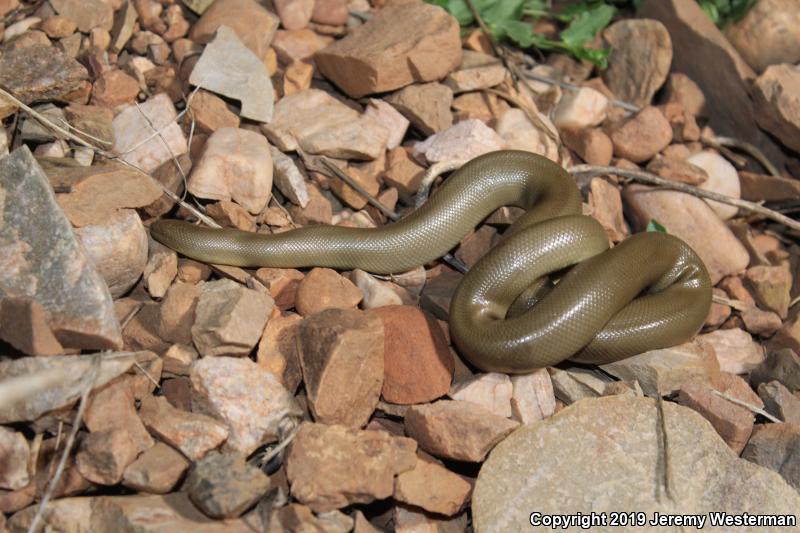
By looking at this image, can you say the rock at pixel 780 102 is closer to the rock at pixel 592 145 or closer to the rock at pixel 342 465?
the rock at pixel 592 145

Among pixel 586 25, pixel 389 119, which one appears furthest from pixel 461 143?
pixel 586 25

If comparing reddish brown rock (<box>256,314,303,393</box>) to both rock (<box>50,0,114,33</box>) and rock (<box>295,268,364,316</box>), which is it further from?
rock (<box>50,0,114,33</box>)

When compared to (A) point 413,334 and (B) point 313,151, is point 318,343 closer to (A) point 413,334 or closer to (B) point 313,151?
(A) point 413,334

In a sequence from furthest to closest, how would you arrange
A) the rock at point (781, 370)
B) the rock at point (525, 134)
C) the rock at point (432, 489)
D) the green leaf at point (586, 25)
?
1. the green leaf at point (586, 25)
2. the rock at point (525, 134)
3. the rock at point (781, 370)
4. the rock at point (432, 489)

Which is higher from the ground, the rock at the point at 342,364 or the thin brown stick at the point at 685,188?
the thin brown stick at the point at 685,188

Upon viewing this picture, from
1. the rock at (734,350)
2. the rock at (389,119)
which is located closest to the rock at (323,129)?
the rock at (389,119)

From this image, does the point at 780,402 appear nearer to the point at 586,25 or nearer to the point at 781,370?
the point at 781,370

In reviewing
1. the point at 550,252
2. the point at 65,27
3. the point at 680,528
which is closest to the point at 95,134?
the point at 65,27
